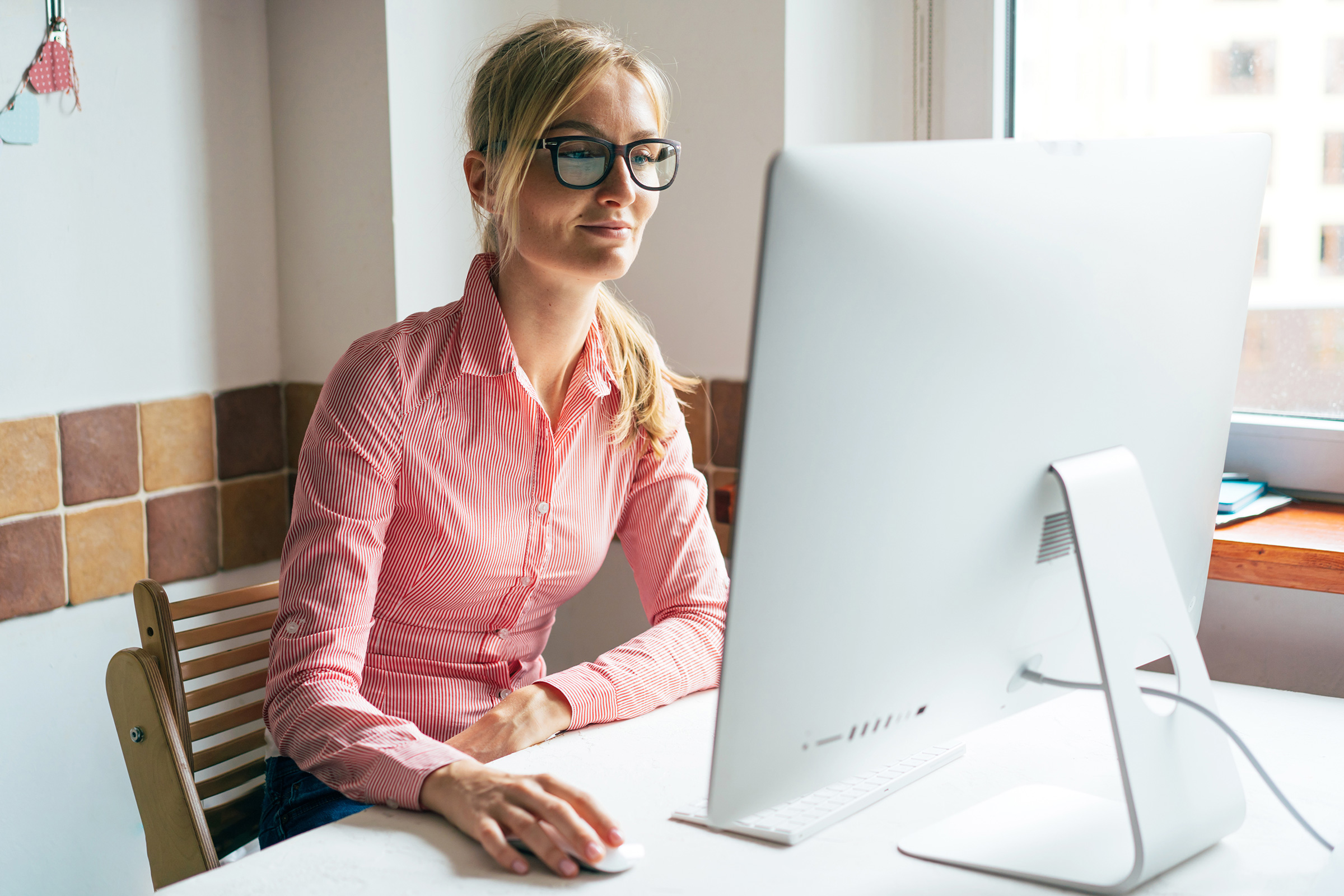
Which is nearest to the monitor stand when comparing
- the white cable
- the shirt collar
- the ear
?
the white cable

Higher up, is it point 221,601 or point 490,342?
point 490,342

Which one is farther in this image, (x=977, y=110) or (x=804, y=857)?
(x=977, y=110)

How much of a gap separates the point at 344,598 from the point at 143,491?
675 mm

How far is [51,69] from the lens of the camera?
4.71 feet

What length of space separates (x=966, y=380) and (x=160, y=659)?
37.3 inches

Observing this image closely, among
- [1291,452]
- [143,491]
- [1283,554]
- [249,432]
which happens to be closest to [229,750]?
[143,491]

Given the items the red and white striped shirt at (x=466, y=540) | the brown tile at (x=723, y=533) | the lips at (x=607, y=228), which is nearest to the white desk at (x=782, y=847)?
the red and white striped shirt at (x=466, y=540)

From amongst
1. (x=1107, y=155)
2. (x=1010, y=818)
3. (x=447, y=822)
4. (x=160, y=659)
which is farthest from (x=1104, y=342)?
(x=160, y=659)

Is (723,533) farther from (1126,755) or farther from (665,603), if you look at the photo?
(1126,755)

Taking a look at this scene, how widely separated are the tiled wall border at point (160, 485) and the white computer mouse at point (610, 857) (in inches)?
29.3

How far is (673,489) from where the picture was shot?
1.32 metres

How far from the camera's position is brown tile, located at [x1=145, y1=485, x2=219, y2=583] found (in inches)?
63.4

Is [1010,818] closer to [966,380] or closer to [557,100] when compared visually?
[966,380]

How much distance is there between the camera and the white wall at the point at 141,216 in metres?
1.44
